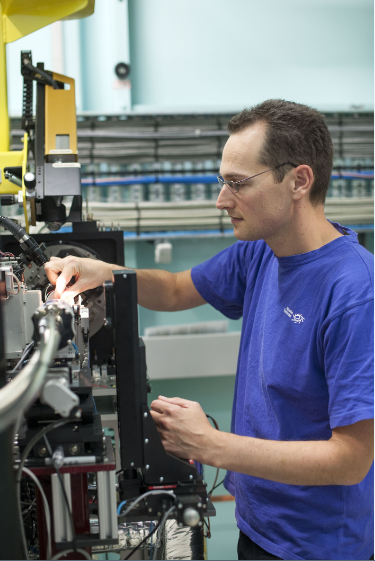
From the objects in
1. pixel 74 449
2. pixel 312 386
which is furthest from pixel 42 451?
pixel 312 386

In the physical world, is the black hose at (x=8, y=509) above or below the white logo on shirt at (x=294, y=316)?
below

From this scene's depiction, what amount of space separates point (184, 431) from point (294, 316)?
42 cm

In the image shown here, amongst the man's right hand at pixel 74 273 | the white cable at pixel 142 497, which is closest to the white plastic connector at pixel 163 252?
the man's right hand at pixel 74 273

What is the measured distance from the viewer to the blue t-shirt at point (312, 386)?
1.04 metres

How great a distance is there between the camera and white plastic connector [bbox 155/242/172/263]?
2.76 m

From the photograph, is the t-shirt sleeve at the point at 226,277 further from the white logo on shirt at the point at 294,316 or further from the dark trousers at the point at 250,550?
the dark trousers at the point at 250,550

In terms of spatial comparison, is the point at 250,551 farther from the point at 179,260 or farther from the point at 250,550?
the point at 179,260

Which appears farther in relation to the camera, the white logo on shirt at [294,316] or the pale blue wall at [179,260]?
the pale blue wall at [179,260]

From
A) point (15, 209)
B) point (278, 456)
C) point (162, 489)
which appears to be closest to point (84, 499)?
point (162, 489)

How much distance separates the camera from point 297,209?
50.1 inches

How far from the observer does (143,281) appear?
1696mm

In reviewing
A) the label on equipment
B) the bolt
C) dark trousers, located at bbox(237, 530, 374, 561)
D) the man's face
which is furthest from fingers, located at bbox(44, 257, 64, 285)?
dark trousers, located at bbox(237, 530, 374, 561)

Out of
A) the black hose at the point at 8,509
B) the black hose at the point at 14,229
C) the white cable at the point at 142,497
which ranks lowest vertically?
the white cable at the point at 142,497

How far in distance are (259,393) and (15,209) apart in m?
1.95
